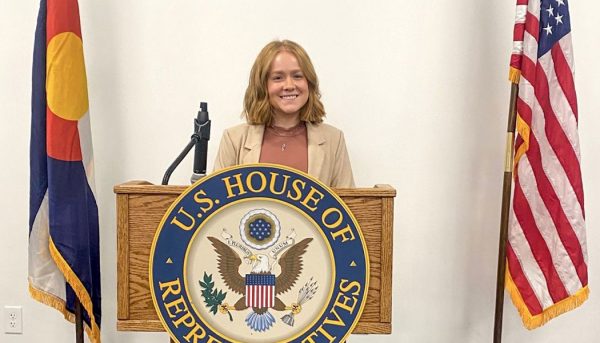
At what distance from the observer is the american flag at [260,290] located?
187 centimetres

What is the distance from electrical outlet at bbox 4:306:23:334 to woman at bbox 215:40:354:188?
1.45m

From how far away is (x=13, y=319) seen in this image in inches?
123

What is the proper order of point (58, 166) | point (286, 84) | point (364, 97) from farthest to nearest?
point (364, 97), point (58, 166), point (286, 84)

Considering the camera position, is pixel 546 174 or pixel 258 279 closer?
pixel 258 279

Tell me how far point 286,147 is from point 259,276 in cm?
56

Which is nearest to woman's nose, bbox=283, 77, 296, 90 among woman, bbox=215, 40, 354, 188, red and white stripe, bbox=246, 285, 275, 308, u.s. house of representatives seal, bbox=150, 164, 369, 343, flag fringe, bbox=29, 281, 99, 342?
woman, bbox=215, 40, 354, 188

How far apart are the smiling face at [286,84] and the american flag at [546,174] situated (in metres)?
0.94

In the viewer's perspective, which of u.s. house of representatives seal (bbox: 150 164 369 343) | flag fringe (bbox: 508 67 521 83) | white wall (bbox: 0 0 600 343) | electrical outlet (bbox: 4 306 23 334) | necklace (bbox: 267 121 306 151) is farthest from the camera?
electrical outlet (bbox: 4 306 23 334)

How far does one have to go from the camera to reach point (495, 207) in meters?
3.07

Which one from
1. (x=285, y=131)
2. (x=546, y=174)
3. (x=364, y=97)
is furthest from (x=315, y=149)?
(x=546, y=174)

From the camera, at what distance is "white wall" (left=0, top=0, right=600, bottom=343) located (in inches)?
118

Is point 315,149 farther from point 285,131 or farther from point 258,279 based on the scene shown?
point 258,279

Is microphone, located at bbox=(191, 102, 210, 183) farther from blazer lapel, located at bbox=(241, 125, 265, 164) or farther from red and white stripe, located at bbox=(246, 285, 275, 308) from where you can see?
red and white stripe, located at bbox=(246, 285, 275, 308)

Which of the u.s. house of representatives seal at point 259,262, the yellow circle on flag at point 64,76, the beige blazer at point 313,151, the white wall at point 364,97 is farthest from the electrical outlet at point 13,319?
the u.s. house of representatives seal at point 259,262
